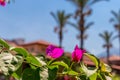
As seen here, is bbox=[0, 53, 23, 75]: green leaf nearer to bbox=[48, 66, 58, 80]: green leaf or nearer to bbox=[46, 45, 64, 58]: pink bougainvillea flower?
bbox=[48, 66, 58, 80]: green leaf

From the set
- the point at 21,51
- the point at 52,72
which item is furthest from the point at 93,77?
the point at 21,51

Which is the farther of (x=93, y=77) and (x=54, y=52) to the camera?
(x=54, y=52)

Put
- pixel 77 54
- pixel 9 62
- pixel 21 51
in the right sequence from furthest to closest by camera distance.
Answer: pixel 77 54, pixel 21 51, pixel 9 62

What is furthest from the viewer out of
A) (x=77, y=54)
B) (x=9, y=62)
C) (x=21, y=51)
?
(x=77, y=54)

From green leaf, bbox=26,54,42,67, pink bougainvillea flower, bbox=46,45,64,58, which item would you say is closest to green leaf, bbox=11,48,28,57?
green leaf, bbox=26,54,42,67

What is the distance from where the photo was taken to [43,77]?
1282mm

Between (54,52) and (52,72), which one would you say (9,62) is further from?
(54,52)

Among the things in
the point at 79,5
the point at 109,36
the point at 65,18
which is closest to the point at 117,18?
the point at 109,36

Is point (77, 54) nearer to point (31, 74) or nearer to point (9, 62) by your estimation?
point (31, 74)

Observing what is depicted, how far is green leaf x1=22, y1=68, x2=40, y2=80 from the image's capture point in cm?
129

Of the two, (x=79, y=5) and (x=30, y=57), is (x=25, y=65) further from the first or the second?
(x=79, y=5)

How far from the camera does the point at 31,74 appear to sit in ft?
4.27

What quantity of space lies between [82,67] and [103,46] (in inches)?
2053

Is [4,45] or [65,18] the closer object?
[4,45]
